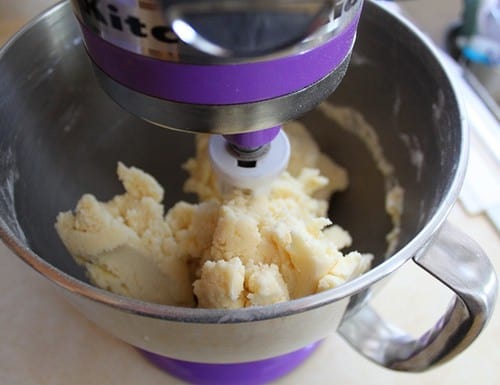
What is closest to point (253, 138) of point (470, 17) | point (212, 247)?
point (212, 247)

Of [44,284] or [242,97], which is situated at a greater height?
[242,97]

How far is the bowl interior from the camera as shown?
53 cm

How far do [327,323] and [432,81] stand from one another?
0.26 m

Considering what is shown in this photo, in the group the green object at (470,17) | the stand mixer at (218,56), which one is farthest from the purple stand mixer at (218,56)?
the green object at (470,17)

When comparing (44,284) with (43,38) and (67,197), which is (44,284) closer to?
(67,197)

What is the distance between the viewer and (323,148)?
2.39 ft

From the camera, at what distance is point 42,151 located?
0.59 metres

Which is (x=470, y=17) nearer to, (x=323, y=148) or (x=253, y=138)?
(x=323, y=148)

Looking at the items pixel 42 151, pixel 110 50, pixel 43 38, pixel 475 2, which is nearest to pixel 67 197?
pixel 42 151

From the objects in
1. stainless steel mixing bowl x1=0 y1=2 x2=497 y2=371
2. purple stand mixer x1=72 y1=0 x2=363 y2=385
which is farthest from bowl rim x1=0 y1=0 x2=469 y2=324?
purple stand mixer x1=72 y1=0 x2=363 y2=385

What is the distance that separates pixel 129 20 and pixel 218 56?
57mm

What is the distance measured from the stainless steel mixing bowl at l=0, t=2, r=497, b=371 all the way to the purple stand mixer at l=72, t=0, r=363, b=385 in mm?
125

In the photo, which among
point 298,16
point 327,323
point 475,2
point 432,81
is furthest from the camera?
point 475,2

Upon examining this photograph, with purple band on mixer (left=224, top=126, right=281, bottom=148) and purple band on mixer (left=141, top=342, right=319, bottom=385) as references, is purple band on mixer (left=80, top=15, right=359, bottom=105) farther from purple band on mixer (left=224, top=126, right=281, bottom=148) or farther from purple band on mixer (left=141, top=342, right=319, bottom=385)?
purple band on mixer (left=141, top=342, right=319, bottom=385)
